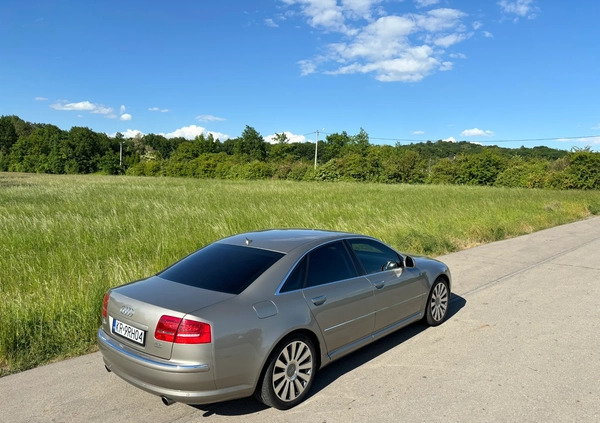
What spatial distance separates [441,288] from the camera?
5.46 m

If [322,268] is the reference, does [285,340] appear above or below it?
below

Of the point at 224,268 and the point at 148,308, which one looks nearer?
the point at 148,308

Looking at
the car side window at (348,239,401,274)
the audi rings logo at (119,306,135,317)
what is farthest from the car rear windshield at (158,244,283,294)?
the car side window at (348,239,401,274)

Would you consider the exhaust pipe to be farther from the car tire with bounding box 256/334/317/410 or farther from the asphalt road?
the car tire with bounding box 256/334/317/410

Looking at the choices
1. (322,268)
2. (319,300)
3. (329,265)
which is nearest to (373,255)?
(329,265)

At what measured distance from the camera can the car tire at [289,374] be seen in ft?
10.6

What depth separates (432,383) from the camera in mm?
3805

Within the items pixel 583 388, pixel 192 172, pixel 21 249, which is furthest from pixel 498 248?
pixel 192 172

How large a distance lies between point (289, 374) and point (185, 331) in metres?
0.97

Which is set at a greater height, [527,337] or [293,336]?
[293,336]

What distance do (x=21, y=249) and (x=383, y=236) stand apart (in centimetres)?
833

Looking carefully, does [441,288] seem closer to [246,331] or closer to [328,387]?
[328,387]

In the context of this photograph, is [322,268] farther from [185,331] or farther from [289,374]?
[185,331]

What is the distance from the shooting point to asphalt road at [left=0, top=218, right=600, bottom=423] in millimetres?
3297
